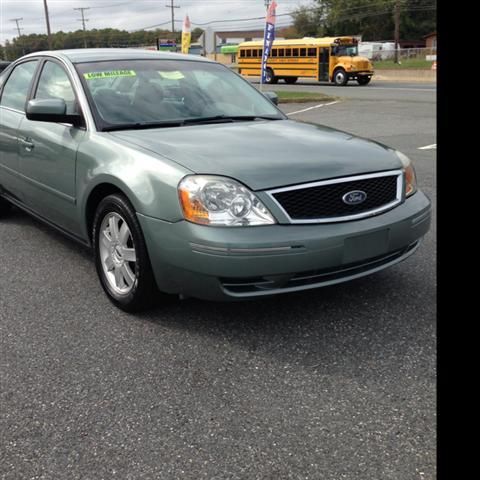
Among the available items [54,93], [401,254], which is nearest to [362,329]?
[401,254]

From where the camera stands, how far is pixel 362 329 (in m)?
3.25

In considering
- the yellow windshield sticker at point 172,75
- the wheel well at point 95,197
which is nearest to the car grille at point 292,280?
the wheel well at point 95,197

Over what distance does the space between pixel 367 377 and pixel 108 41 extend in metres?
121

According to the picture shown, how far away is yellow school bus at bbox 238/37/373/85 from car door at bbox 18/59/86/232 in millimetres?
31065

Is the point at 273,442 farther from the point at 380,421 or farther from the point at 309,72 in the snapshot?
the point at 309,72

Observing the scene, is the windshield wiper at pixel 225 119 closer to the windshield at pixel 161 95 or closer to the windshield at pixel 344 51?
the windshield at pixel 161 95

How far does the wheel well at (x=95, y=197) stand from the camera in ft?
11.7

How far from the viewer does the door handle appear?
176 inches

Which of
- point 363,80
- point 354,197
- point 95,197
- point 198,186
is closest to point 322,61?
point 363,80

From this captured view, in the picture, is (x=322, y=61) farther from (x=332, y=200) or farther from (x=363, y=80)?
(x=332, y=200)

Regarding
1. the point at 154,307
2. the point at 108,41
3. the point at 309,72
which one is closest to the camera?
the point at 154,307

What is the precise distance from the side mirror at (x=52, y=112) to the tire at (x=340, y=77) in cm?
3187

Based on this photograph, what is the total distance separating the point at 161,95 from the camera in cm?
421

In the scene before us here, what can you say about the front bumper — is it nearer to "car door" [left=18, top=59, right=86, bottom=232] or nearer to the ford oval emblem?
the ford oval emblem
